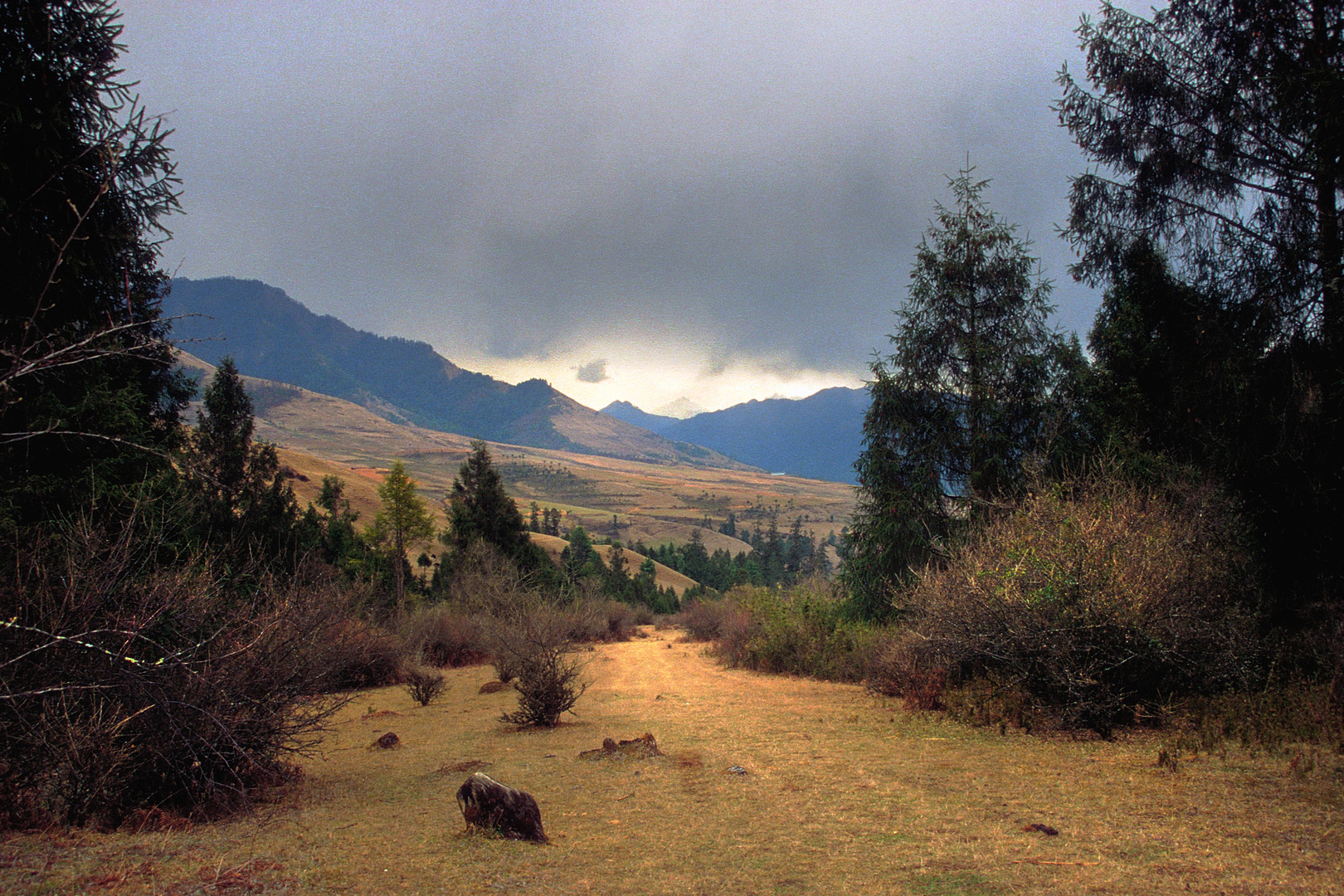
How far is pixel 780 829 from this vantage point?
6.43 m

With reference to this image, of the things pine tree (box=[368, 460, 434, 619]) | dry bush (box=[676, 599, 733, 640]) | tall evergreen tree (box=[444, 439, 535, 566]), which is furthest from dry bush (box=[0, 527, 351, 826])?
tall evergreen tree (box=[444, 439, 535, 566])

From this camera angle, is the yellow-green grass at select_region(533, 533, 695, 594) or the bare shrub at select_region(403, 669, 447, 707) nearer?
the bare shrub at select_region(403, 669, 447, 707)

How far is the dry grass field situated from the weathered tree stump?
12cm

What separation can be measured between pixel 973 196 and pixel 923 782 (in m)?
15.1

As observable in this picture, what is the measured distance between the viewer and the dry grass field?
16.1 feet

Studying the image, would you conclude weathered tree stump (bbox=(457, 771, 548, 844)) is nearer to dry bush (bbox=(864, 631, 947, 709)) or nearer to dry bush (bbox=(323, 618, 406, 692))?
dry bush (bbox=(864, 631, 947, 709))

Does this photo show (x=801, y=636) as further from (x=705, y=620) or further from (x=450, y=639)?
(x=705, y=620)

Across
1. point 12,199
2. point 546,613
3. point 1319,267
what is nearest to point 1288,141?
point 1319,267

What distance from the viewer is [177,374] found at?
17.0 meters

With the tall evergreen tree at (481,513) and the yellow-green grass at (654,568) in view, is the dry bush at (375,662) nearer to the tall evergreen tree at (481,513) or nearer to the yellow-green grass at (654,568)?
the tall evergreen tree at (481,513)

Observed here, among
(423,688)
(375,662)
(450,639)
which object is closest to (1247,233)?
(423,688)

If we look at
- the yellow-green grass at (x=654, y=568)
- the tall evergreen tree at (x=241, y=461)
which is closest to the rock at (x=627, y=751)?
the tall evergreen tree at (x=241, y=461)

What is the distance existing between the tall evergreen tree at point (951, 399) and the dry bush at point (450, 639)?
14112mm

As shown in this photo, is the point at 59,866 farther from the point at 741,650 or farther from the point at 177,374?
the point at 741,650
